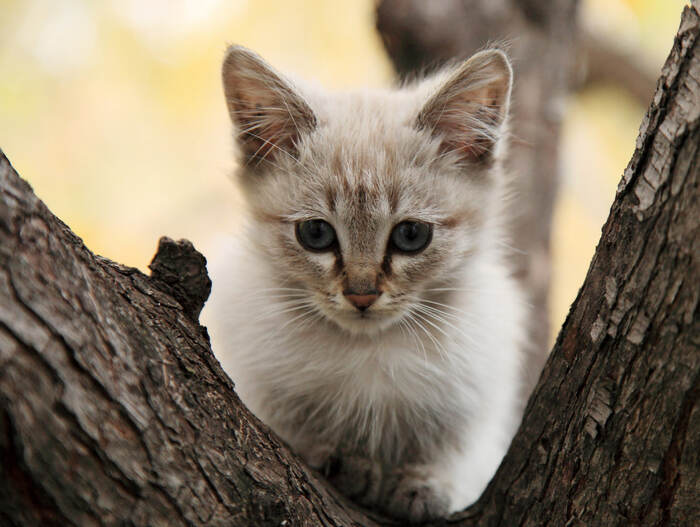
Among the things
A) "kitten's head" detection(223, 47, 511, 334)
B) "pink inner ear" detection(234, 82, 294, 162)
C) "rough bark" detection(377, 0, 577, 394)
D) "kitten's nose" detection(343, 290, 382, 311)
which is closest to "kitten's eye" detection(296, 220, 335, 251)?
"kitten's head" detection(223, 47, 511, 334)

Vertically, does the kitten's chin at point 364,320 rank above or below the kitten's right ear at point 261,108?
below

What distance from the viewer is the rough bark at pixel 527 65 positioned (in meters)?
3.13

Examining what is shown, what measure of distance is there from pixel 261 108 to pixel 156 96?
87.5 inches

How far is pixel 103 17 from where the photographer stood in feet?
13.1

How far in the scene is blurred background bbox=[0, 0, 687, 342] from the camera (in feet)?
12.8

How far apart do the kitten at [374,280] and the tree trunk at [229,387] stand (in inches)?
19.8

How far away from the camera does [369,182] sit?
2.00 metres

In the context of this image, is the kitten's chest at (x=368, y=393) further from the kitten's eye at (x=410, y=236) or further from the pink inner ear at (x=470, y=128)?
Answer: the pink inner ear at (x=470, y=128)

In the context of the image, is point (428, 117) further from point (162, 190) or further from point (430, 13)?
point (162, 190)

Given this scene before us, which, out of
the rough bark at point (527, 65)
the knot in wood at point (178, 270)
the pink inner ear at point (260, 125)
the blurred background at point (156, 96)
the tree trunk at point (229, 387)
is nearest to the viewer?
the tree trunk at point (229, 387)

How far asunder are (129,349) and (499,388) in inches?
55.0

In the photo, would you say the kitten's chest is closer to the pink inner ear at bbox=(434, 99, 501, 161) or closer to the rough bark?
the pink inner ear at bbox=(434, 99, 501, 161)

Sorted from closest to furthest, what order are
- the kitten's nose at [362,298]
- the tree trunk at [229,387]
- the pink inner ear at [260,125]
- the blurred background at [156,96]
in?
the tree trunk at [229,387] → the kitten's nose at [362,298] → the pink inner ear at [260,125] → the blurred background at [156,96]

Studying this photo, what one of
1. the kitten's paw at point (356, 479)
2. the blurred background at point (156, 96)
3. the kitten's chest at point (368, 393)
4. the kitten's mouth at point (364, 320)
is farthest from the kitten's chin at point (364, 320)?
the blurred background at point (156, 96)
